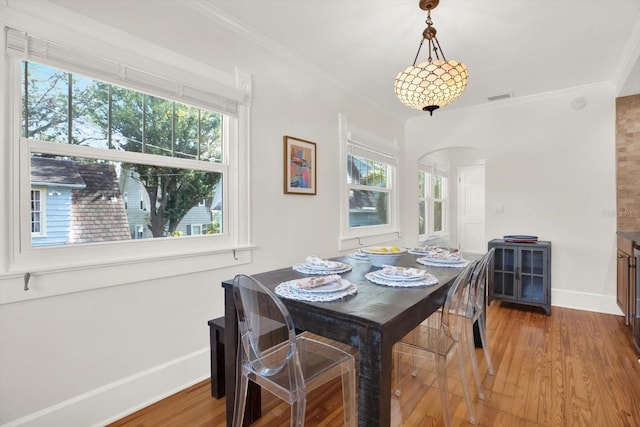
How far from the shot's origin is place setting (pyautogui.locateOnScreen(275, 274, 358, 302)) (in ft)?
4.49

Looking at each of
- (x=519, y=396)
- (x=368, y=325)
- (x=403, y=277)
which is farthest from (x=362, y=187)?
(x=368, y=325)

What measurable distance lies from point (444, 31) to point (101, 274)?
9.55 feet

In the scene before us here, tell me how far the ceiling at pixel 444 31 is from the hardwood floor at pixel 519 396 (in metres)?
2.25

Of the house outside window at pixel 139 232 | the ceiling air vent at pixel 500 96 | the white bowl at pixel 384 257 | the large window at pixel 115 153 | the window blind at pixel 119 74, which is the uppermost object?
the ceiling air vent at pixel 500 96

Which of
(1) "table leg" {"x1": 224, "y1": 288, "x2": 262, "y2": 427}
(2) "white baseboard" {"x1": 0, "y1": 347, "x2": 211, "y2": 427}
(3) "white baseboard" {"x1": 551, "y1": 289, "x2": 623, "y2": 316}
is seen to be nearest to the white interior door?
(3) "white baseboard" {"x1": 551, "y1": 289, "x2": 623, "y2": 316}

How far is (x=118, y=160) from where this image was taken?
71.7 inches

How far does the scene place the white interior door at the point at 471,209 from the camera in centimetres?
631

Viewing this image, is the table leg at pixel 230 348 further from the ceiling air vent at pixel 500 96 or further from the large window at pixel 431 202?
the large window at pixel 431 202

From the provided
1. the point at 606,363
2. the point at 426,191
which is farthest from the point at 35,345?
the point at 426,191

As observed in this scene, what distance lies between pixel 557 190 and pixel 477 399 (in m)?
2.96

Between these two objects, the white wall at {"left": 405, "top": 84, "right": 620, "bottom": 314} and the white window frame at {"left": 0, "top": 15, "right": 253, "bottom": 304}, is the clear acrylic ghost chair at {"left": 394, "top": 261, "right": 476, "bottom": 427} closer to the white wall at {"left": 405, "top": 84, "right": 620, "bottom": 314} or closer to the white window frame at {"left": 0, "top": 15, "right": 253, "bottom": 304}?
the white window frame at {"left": 0, "top": 15, "right": 253, "bottom": 304}

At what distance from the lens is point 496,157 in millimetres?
4109

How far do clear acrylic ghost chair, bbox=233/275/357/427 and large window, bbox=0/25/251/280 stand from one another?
921 millimetres

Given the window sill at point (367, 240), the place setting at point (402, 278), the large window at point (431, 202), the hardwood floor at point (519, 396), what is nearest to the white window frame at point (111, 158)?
the hardwood floor at point (519, 396)
